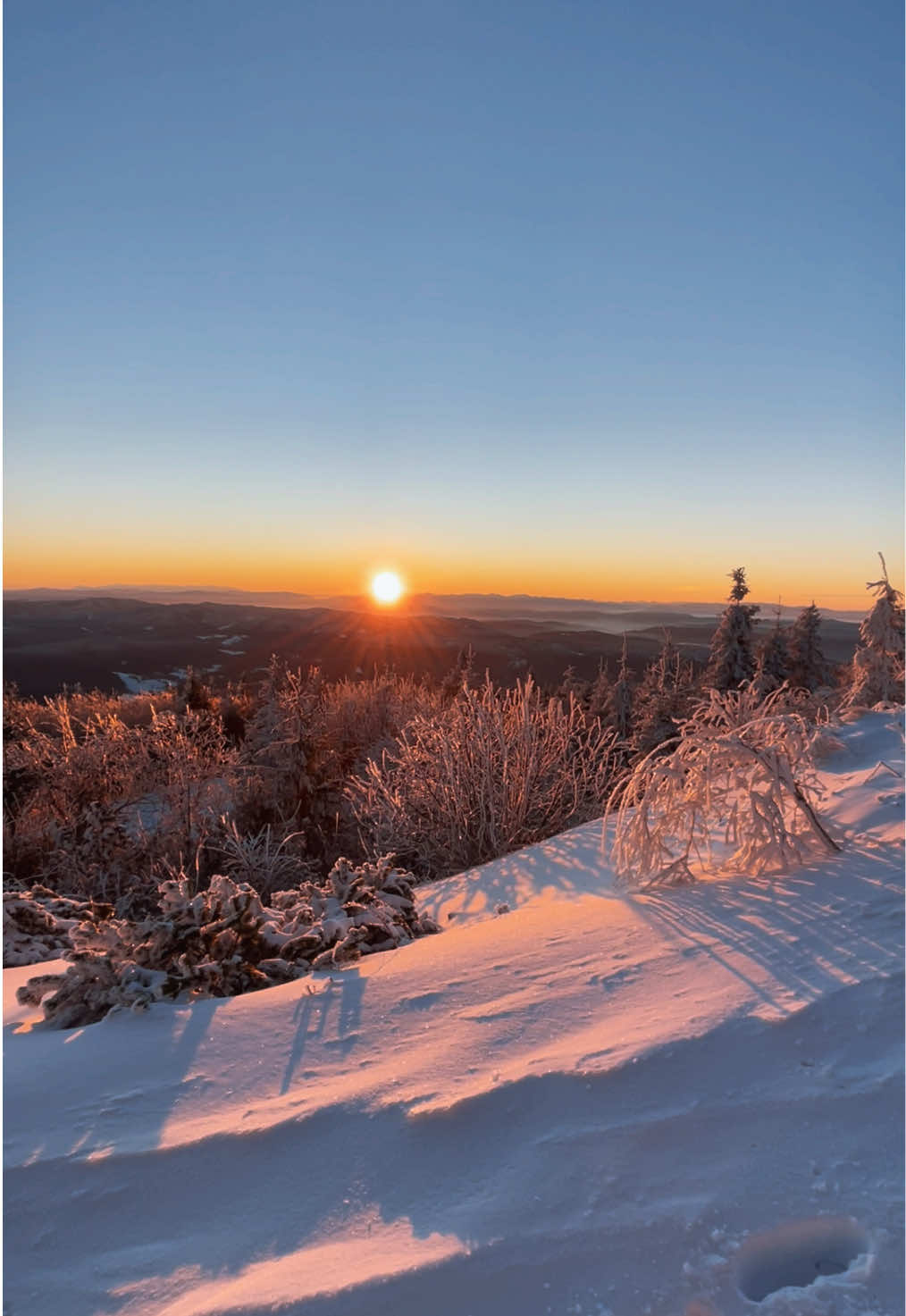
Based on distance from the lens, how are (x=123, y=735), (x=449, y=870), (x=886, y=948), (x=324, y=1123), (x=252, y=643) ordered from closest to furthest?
(x=324, y=1123)
(x=886, y=948)
(x=449, y=870)
(x=123, y=735)
(x=252, y=643)

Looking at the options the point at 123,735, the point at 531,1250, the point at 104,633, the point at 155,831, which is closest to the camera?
the point at 531,1250

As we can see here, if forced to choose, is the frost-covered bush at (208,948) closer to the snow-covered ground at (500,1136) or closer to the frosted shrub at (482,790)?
the snow-covered ground at (500,1136)

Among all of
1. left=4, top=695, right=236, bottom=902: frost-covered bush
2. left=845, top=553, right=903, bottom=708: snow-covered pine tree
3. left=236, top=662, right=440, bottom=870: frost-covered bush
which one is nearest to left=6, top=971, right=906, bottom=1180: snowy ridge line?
left=4, top=695, right=236, bottom=902: frost-covered bush

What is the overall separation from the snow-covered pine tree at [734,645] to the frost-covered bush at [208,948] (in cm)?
2397

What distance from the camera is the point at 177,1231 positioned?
73.4 inches

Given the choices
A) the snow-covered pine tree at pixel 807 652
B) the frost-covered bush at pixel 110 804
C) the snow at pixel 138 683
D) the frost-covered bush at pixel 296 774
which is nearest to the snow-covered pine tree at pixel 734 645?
the snow-covered pine tree at pixel 807 652

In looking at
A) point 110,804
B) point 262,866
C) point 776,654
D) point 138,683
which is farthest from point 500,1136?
point 138,683

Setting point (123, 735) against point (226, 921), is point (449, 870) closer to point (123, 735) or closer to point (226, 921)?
point (226, 921)

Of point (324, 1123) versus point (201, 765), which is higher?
point (324, 1123)

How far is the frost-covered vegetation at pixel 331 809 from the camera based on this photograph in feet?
12.3

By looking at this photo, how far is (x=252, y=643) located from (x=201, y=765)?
216 feet

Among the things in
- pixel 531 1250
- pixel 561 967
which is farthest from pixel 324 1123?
pixel 561 967

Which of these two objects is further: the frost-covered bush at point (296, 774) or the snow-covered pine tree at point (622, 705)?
the snow-covered pine tree at point (622, 705)

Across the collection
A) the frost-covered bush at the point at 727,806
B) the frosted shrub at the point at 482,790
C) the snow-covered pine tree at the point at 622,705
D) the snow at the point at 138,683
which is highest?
the frost-covered bush at the point at 727,806
